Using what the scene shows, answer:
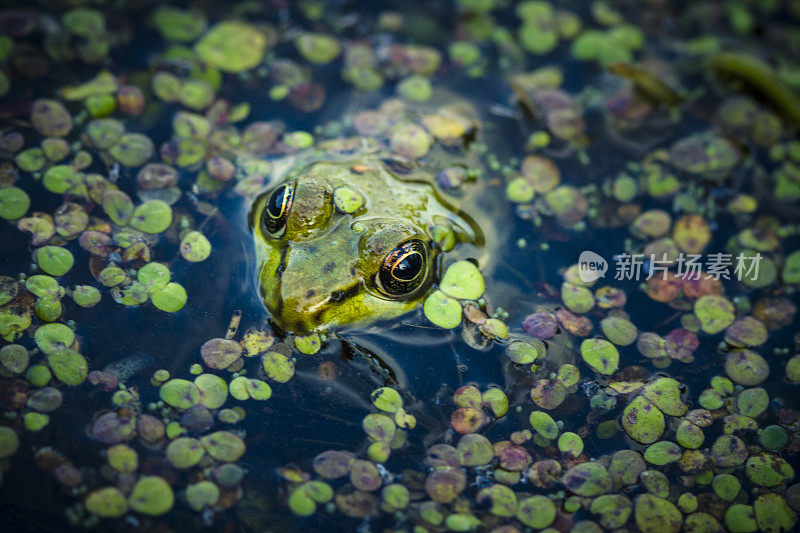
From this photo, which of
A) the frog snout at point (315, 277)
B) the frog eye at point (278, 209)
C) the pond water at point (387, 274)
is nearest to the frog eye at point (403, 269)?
the pond water at point (387, 274)

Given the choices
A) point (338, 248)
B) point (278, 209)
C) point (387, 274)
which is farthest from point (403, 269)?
point (278, 209)

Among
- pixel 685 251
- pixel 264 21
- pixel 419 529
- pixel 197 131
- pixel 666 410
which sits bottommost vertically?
pixel 419 529

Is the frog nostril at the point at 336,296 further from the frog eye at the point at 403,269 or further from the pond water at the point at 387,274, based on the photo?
the frog eye at the point at 403,269

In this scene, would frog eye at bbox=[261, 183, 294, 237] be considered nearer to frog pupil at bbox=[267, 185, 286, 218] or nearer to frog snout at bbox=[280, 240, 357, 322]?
frog pupil at bbox=[267, 185, 286, 218]

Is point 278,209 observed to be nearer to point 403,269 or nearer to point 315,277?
point 315,277

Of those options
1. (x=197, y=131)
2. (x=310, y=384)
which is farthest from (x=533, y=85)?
(x=310, y=384)

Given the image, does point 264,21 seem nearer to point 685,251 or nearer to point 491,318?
point 491,318

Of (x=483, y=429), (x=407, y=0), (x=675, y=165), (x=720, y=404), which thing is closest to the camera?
(x=483, y=429)
